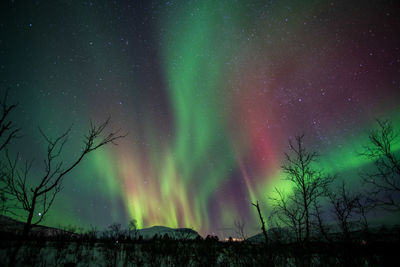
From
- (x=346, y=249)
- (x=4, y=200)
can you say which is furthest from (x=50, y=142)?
(x=346, y=249)

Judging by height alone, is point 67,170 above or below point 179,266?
above

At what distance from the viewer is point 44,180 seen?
4605mm

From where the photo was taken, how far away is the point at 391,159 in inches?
472

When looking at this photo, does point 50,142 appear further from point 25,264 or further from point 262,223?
point 262,223

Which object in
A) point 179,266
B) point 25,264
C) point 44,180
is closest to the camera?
point 44,180

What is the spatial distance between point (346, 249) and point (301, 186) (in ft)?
23.2

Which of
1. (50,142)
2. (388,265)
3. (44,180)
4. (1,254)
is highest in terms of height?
(50,142)

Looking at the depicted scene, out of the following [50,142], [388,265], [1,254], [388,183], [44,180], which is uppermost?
[50,142]

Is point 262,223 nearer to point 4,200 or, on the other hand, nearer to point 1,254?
point 4,200

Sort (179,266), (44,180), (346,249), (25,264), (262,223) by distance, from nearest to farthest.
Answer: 1. (44,180)
2. (346,249)
3. (25,264)
4. (179,266)
5. (262,223)

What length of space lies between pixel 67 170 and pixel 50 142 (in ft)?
3.01

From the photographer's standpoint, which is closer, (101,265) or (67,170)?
(67,170)

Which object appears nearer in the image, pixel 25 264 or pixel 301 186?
pixel 25 264

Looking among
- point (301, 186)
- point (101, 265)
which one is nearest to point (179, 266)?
point (101, 265)
